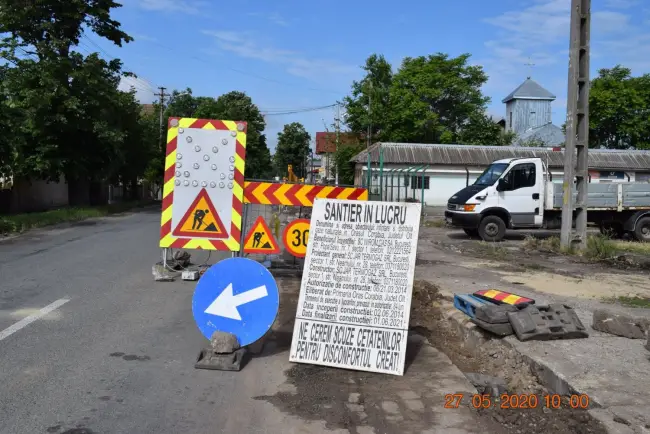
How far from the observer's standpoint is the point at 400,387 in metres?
5.12

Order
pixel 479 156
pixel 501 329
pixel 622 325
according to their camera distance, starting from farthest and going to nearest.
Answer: pixel 479 156 → pixel 622 325 → pixel 501 329

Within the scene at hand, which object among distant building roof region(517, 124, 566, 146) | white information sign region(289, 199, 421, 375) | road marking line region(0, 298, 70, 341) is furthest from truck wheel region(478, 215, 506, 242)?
distant building roof region(517, 124, 566, 146)

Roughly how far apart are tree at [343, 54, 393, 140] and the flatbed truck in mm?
30524

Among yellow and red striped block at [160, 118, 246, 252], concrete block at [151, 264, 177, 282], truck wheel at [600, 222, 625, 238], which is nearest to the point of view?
yellow and red striped block at [160, 118, 246, 252]

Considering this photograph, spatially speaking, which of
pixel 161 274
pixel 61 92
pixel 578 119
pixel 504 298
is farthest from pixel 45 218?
pixel 504 298

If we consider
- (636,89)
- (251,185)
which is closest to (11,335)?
(251,185)

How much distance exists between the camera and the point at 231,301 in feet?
18.2

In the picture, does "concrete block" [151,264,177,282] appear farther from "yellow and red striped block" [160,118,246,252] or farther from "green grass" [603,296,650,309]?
"green grass" [603,296,650,309]

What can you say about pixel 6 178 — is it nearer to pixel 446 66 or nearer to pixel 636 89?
pixel 446 66

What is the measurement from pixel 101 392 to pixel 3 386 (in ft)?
2.71

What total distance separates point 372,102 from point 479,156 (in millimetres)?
12914

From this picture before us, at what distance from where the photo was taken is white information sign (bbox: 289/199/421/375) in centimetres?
542
